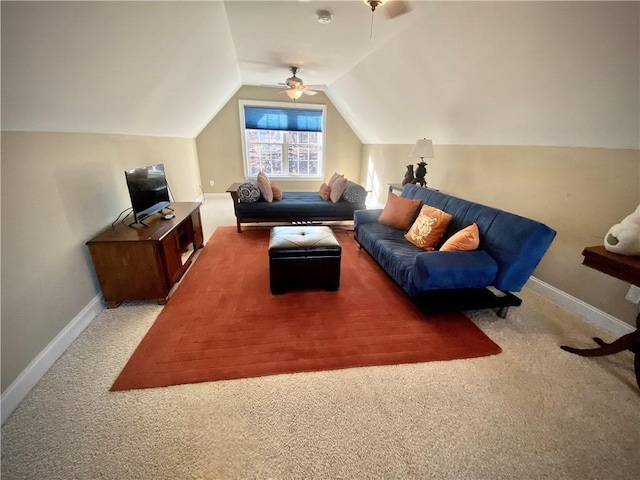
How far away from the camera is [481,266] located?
190 cm

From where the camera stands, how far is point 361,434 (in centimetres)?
125

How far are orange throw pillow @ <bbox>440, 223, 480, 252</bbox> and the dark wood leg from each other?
3.04 ft

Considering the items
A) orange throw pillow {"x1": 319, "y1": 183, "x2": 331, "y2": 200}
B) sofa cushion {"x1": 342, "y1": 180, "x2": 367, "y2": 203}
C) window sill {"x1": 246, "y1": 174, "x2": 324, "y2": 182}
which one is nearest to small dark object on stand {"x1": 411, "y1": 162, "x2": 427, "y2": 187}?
sofa cushion {"x1": 342, "y1": 180, "x2": 367, "y2": 203}

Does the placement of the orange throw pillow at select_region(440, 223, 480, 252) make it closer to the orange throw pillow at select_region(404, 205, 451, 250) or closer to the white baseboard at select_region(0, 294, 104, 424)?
the orange throw pillow at select_region(404, 205, 451, 250)

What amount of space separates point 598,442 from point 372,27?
347 centimetres

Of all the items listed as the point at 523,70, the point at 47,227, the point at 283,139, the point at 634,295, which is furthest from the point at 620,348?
the point at 283,139

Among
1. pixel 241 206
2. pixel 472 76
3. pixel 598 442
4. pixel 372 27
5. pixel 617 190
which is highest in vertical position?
pixel 372 27

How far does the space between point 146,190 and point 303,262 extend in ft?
5.32

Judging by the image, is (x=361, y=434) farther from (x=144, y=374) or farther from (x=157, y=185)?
(x=157, y=185)

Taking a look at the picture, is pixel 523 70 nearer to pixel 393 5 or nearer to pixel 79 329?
pixel 393 5

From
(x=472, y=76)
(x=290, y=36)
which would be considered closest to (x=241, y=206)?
(x=290, y=36)

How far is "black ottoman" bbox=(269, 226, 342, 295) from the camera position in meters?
2.26

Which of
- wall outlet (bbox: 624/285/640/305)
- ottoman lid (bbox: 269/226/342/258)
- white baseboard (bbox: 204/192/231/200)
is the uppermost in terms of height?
ottoman lid (bbox: 269/226/342/258)

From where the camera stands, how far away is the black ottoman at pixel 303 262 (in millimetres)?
2258
